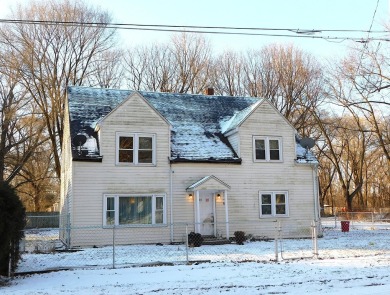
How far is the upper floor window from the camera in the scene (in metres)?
22.9

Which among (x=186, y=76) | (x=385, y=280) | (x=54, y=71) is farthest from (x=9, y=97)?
(x=385, y=280)

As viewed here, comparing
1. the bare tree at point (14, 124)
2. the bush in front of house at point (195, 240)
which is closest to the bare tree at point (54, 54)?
the bare tree at point (14, 124)

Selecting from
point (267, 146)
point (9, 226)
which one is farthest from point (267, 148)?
point (9, 226)

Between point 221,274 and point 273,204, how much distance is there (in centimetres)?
1147

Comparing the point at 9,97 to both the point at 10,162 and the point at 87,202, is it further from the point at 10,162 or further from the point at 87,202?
the point at 87,202

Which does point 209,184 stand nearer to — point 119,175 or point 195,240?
point 195,240

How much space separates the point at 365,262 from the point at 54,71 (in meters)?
30.8

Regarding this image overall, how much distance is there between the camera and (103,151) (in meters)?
20.3

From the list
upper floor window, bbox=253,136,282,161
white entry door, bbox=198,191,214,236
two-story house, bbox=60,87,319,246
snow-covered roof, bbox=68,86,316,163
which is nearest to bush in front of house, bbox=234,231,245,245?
two-story house, bbox=60,87,319,246

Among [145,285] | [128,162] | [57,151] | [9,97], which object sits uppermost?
[9,97]

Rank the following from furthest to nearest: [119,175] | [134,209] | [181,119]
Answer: [181,119]
[134,209]
[119,175]

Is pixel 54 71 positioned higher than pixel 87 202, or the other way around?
pixel 54 71

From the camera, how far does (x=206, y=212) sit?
71.5ft

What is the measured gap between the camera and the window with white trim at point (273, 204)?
73.9 feet
